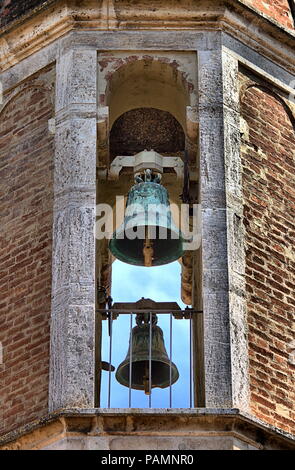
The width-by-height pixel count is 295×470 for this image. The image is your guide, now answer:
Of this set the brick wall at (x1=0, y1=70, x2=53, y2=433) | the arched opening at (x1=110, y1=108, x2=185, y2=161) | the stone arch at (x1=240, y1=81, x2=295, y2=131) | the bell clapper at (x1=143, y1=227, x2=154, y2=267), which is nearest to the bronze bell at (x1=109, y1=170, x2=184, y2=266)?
the bell clapper at (x1=143, y1=227, x2=154, y2=267)

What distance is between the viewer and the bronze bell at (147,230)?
59.6 ft

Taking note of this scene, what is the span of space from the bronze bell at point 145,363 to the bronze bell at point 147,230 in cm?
57

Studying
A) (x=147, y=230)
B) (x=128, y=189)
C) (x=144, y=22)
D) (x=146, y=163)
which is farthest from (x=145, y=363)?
(x=144, y=22)

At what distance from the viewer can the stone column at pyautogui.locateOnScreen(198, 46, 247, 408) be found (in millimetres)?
16859

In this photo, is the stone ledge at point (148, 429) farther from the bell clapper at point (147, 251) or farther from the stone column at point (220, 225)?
the bell clapper at point (147, 251)

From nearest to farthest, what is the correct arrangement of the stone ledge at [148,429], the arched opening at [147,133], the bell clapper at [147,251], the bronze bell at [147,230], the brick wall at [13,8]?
1. the stone ledge at [148,429]
2. the bronze bell at [147,230]
3. the bell clapper at [147,251]
4. the brick wall at [13,8]
5. the arched opening at [147,133]

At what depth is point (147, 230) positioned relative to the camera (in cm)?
1834

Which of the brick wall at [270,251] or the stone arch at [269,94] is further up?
the stone arch at [269,94]

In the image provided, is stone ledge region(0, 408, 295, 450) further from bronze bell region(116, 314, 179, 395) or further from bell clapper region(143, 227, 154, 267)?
bell clapper region(143, 227, 154, 267)

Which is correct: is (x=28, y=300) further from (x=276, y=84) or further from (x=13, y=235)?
(x=276, y=84)

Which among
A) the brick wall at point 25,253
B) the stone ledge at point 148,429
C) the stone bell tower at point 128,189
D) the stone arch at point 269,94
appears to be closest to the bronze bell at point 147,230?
the stone bell tower at point 128,189

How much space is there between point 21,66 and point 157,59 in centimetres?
138

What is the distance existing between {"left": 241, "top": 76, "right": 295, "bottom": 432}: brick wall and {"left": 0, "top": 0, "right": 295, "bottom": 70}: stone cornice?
0.54 metres
